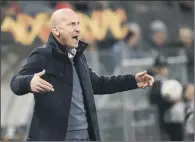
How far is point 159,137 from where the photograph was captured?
9031 millimetres

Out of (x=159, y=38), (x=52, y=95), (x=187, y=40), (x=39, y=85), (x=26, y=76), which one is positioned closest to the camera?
(x=39, y=85)

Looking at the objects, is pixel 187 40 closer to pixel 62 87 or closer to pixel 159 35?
pixel 159 35

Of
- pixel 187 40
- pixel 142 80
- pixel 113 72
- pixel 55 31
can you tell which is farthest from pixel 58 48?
pixel 187 40

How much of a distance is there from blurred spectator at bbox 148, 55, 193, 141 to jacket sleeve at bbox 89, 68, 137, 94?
3.71 m

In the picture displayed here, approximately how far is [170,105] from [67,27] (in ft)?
14.3

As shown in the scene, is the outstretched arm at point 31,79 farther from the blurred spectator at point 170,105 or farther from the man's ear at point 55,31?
the blurred spectator at point 170,105

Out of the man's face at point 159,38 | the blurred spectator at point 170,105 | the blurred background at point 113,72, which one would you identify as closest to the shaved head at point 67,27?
the blurred background at point 113,72

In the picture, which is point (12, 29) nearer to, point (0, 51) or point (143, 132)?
point (0, 51)

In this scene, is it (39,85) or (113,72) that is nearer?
(39,85)

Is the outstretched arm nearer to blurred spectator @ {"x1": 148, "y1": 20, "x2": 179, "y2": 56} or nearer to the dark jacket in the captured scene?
the dark jacket

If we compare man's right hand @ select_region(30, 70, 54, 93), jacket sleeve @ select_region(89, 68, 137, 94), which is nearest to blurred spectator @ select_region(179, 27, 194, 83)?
jacket sleeve @ select_region(89, 68, 137, 94)

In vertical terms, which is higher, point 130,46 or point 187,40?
point 130,46

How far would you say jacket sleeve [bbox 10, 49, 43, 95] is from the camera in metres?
4.66

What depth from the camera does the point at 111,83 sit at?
17.4 ft
